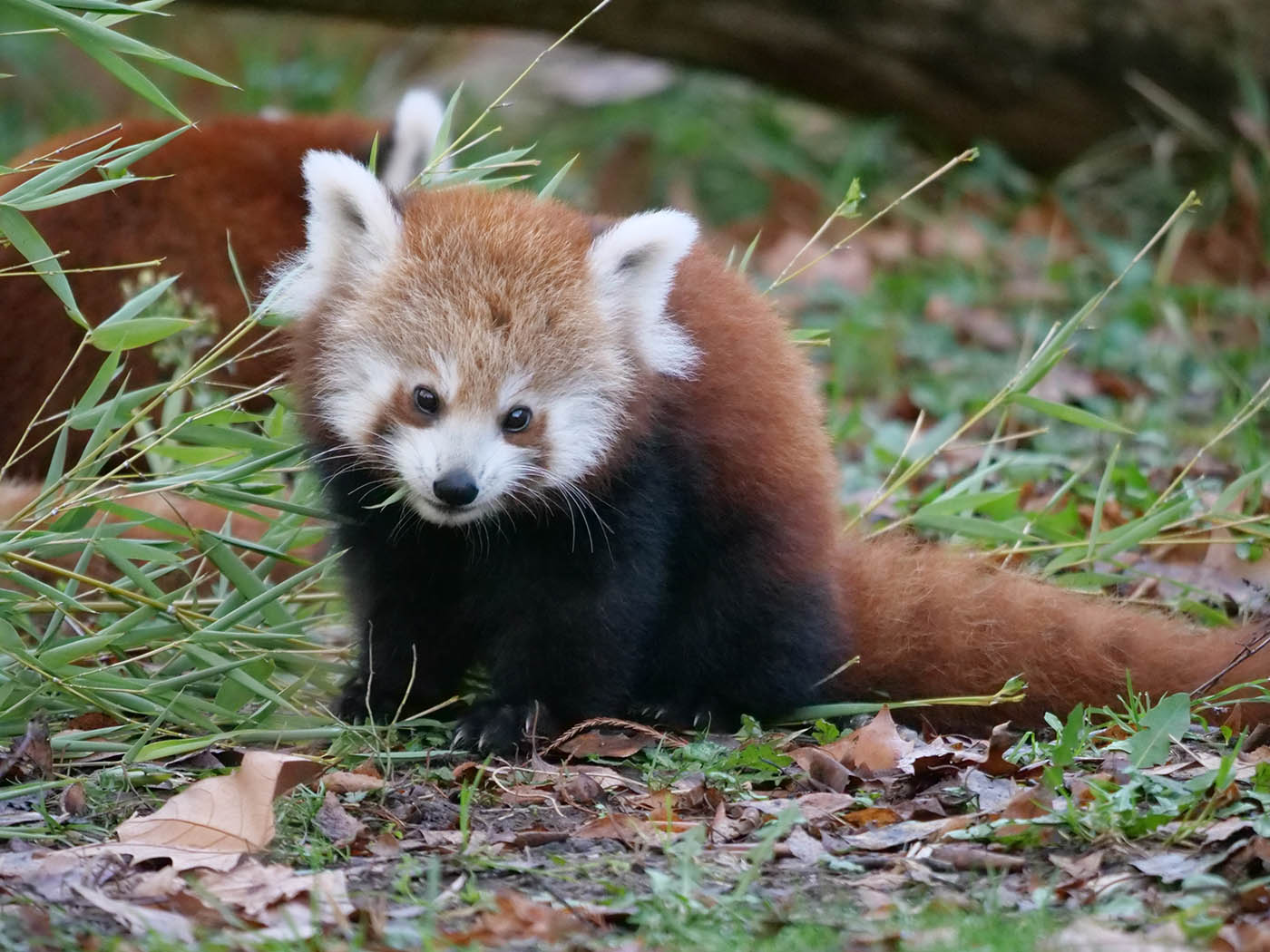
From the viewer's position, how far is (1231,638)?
4.09m

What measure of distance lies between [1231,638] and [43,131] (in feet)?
28.6

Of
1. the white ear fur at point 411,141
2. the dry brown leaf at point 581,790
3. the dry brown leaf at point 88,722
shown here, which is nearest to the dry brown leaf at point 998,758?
the dry brown leaf at point 581,790

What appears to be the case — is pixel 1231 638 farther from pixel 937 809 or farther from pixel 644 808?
pixel 644 808

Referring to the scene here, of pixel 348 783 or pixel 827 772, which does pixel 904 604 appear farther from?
pixel 348 783

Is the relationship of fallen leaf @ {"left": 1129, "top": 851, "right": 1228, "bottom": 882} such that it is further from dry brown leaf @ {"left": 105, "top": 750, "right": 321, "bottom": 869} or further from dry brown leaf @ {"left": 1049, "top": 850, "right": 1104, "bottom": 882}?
dry brown leaf @ {"left": 105, "top": 750, "right": 321, "bottom": 869}

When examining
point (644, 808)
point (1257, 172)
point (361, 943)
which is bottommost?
point (644, 808)

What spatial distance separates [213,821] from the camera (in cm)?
323

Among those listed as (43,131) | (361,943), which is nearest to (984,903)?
(361,943)

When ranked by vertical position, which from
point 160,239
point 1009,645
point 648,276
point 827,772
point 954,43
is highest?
point 954,43

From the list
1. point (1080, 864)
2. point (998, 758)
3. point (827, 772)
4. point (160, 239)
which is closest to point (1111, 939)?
point (1080, 864)

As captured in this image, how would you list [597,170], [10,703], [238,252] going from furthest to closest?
[597,170], [238,252], [10,703]

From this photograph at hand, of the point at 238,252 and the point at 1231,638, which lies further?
the point at 238,252

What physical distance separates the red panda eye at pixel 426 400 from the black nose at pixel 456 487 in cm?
22

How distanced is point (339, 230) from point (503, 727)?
1349mm
